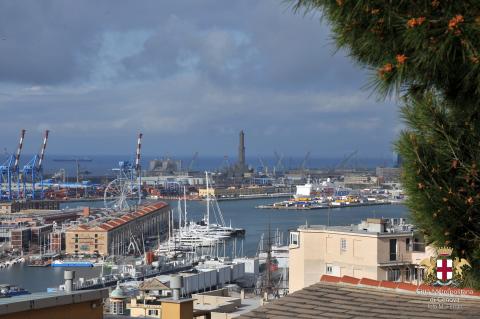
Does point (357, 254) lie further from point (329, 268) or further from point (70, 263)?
point (70, 263)

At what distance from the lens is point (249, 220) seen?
32594 mm

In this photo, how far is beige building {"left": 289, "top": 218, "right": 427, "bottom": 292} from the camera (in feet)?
20.2

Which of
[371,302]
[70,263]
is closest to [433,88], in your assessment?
[371,302]

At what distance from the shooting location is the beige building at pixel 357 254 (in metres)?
6.16

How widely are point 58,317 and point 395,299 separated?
97 cm

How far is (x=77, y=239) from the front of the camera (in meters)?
22.3

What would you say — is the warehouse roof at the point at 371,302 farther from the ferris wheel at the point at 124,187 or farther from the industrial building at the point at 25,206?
the industrial building at the point at 25,206

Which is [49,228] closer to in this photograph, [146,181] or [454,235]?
[454,235]

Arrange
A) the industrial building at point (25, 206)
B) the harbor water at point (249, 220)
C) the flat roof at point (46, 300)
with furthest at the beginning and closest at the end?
the industrial building at point (25, 206)
the harbor water at point (249, 220)
the flat roof at point (46, 300)

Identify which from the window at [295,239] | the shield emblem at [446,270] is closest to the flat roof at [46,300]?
the shield emblem at [446,270]

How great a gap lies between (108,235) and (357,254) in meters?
16.8

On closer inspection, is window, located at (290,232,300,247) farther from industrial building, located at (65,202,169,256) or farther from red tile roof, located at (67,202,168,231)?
red tile roof, located at (67,202,168,231)

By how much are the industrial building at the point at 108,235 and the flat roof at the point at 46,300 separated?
20004 mm

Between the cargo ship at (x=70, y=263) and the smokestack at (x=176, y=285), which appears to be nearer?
the smokestack at (x=176, y=285)
